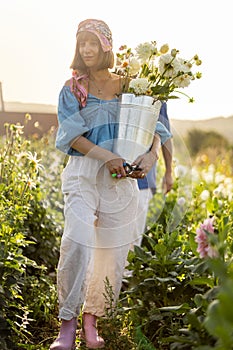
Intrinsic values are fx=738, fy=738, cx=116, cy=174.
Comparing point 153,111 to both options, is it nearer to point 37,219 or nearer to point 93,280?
point 93,280

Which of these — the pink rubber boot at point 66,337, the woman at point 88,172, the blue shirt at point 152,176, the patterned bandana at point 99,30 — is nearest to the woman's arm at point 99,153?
the woman at point 88,172

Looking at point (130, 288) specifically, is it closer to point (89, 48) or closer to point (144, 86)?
point (144, 86)

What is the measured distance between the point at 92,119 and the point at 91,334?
0.85 metres

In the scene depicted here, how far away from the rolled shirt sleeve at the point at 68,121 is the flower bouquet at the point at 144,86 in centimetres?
16

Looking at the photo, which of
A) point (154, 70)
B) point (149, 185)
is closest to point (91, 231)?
point (154, 70)

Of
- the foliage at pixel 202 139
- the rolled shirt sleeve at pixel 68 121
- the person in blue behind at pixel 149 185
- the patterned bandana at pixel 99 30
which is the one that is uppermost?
the patterned bandana at pixel 99 30

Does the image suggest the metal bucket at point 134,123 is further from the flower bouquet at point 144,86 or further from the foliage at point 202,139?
the foliage at point 202,139

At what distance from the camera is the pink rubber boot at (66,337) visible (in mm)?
2834

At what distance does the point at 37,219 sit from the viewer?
12.7 ft

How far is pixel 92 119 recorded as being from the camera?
9.46 feet

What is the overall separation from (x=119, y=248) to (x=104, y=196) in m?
0.25

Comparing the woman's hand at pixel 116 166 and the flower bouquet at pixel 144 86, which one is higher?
the flower bouquet at pixel 144 86

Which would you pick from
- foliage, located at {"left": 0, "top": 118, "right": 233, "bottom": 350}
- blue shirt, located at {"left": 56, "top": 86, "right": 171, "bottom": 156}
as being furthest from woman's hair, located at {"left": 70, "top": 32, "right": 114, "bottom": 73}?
foliage, located at {"left": 0, "top": 118, "right": 233, "bottom": 350}

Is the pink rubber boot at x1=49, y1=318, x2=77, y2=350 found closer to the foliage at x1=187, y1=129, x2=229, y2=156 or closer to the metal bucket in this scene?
the metal bucket
